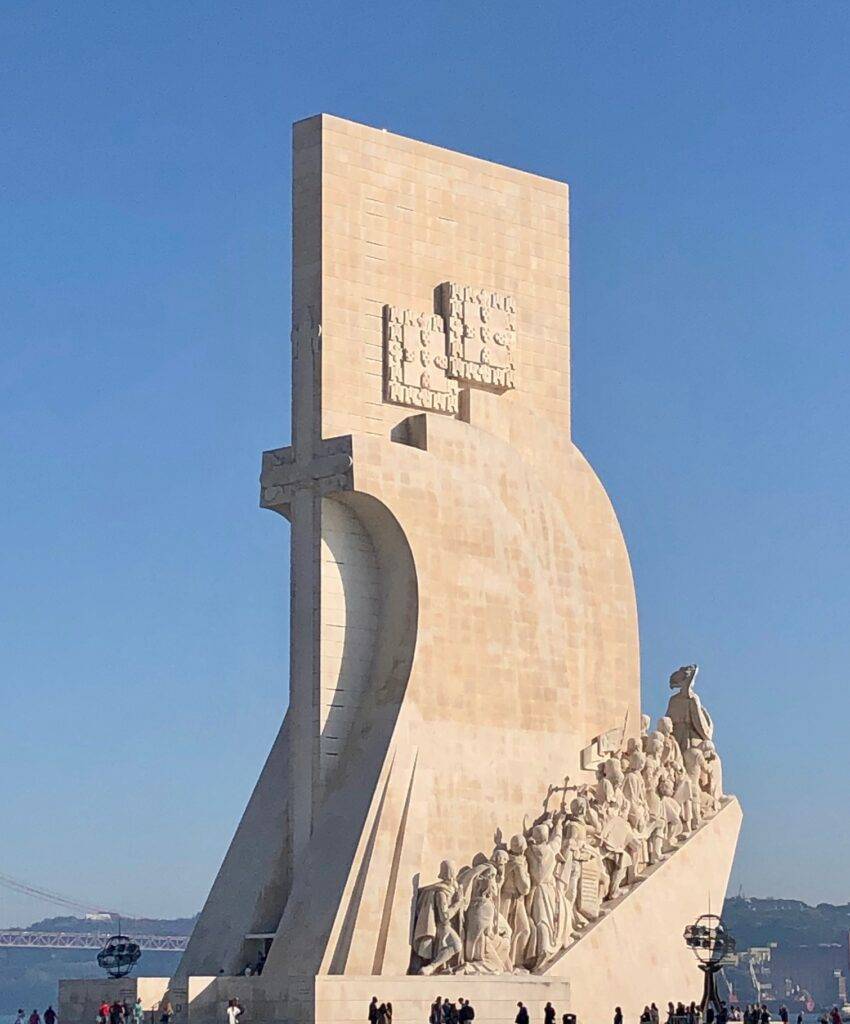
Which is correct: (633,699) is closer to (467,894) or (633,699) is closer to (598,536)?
(598,536)

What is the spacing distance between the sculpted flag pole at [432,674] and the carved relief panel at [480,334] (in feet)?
0.09

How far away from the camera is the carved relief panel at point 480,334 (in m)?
25.2

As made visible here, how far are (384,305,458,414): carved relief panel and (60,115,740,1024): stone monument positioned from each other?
29mm

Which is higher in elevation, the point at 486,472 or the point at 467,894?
the point at 486,472

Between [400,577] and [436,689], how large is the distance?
3.95 ft

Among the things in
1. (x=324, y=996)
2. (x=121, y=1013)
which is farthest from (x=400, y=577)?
(x=121, y=1013)

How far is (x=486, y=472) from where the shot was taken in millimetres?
24953

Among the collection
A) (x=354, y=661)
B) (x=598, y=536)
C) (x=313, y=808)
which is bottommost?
(x=313, y=808)

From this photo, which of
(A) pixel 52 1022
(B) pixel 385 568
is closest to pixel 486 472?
(B) pixel 385 568

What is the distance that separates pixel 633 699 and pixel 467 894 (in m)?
4.35

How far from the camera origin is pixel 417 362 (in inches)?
976

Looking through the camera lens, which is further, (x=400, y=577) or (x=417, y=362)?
(x=417, y=362)

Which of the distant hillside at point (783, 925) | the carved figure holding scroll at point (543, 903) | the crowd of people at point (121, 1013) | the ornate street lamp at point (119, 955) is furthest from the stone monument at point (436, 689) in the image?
the distant hillside at point (783, 925)

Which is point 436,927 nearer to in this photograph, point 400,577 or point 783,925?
point 400,577
